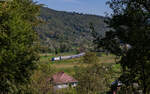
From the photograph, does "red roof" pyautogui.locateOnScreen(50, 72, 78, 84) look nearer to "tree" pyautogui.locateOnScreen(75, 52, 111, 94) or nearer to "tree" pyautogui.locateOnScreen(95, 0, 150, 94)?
"tree" pyautogui.locateOnScreen(75, 52, 111, 94)

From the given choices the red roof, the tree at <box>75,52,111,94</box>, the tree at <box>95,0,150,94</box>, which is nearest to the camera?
the tree at <box>95,0,150,94</box>

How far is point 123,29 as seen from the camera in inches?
384

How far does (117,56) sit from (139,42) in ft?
5.05

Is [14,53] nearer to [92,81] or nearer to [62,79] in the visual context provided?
[92,81]

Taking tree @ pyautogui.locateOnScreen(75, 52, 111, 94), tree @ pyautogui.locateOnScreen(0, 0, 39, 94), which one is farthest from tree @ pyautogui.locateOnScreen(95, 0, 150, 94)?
tree @ pyautogui.locateOnScreen(75, 52, 111, 94)

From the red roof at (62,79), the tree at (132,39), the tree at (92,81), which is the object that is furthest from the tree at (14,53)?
the red roof at (62,79)

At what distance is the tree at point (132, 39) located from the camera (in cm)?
931

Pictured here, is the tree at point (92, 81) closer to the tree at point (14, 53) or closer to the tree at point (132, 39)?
the tree at point (14, 53)

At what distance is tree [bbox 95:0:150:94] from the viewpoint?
931 cm

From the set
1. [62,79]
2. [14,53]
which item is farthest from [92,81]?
[62,79]

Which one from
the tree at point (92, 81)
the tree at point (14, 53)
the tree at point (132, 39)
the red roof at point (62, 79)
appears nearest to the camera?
the tree at point (132, 39)

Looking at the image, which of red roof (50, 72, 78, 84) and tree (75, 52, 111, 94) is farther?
red roof (50, 72, 78, 84)

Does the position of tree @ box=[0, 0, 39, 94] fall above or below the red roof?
above

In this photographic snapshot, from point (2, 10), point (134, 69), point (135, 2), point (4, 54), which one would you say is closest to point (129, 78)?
point (134, 69)
